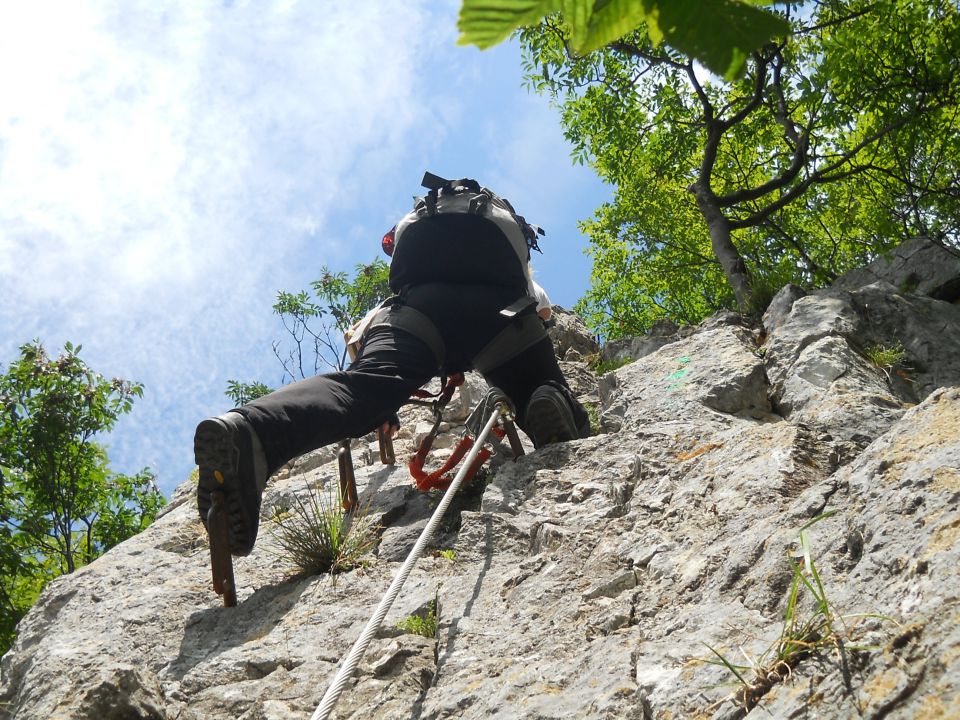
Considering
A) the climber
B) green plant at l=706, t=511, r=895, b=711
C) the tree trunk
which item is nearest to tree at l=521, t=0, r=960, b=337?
the tree trunk

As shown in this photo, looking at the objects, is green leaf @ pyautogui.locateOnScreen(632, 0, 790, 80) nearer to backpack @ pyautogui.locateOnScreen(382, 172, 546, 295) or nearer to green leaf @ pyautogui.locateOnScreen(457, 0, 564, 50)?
green leaf @ pyautogui.locateOnScreen(457, 0, 564, 50)

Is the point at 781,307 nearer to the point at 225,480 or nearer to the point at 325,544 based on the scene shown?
the point at 325,544

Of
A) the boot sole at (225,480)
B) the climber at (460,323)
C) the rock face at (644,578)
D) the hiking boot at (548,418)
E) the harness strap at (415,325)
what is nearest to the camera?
the rock face at (644,578)

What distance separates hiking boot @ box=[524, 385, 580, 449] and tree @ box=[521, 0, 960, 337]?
257cm

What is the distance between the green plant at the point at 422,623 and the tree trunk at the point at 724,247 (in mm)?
4988

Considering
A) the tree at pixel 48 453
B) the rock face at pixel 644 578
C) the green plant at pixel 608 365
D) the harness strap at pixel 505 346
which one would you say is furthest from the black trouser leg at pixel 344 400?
the tree at pixel 48 453

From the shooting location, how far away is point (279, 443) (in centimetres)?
382

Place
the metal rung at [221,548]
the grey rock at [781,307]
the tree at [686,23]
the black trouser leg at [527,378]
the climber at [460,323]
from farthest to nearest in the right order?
the grey rock at [781,307] → the black trouser leg at [527,378] → the climber at [460,323] → the metal rung at [221,548] → the tree at [686,23]

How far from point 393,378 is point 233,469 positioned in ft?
3.53

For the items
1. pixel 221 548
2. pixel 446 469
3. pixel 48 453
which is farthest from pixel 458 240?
pixel 48 453

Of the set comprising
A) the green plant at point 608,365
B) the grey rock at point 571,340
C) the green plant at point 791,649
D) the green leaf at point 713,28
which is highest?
the grey rock at point 571,340

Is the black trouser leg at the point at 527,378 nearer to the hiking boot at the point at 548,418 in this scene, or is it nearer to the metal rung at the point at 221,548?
the hiking boot at the point at 548,418

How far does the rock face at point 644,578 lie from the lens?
2016mm

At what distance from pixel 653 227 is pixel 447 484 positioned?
971 centimetres
